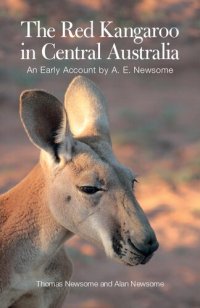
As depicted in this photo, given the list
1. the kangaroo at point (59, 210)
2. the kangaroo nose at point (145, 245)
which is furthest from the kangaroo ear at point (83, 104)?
the kangaroo nose at point (145, 245)

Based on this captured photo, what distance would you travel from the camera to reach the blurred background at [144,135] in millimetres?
6742

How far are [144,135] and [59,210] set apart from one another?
6.54 meters

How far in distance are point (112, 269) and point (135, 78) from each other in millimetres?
6328

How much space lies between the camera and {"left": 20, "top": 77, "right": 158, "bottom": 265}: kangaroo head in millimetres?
3801

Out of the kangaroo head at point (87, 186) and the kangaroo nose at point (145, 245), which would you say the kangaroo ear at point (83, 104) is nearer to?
the kangaroo head at point (87, 186)

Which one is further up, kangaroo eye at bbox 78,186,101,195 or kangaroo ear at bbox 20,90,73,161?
kangaroo ear at bbox 20,90,73,161

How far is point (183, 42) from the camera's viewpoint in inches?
537

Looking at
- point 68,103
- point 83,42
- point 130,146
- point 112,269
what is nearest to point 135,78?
point 83,42

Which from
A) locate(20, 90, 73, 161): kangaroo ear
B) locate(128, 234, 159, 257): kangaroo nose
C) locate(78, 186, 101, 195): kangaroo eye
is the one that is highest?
locate(20, 90, 73, 161): kangaroo ear

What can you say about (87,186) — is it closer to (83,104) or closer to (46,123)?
(46,123)

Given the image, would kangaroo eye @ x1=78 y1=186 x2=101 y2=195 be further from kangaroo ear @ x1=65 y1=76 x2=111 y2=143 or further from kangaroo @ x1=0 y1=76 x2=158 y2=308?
kangaroo ear @ x1=65 y1=76 x2=111 y2=143

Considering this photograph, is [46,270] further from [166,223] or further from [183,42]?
[183,42]

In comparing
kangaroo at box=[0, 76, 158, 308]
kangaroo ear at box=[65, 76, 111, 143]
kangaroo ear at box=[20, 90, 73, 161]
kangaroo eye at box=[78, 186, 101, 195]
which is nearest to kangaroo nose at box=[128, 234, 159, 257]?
kangaroo at box=[0, 76, 158, 308]

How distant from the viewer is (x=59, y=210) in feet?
12.9
